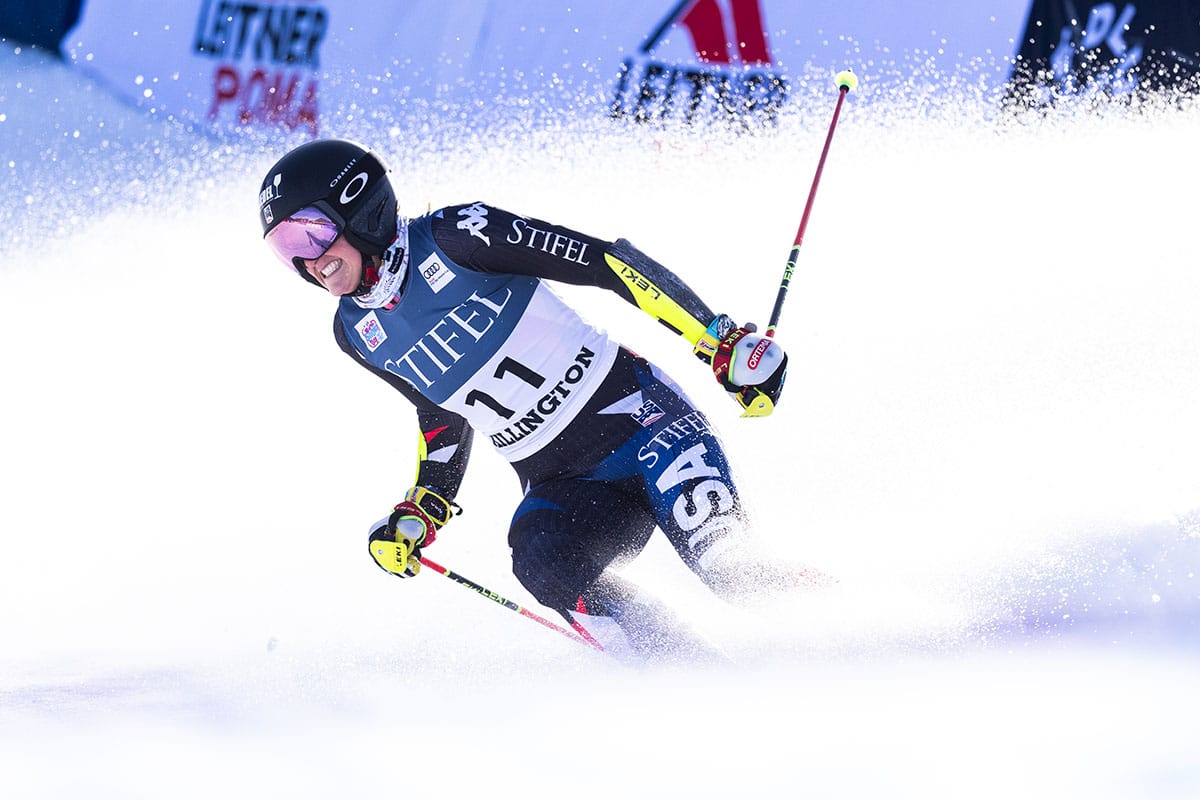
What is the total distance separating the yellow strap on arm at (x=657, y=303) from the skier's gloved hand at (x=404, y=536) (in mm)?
989

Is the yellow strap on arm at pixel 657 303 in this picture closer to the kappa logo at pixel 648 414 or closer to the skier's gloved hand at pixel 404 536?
the kappa logo at pixel 648 414

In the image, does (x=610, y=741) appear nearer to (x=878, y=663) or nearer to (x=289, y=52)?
(x=878, y=663)

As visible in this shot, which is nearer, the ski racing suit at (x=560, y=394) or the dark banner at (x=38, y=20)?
the ski racing suit at (x=560, y=394)

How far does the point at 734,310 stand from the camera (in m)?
6.78

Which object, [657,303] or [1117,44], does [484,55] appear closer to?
[1117,44]

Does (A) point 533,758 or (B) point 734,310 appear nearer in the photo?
(A) point 533,758

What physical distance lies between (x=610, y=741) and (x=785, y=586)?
651mm

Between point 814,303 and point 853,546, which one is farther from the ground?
point 814,303

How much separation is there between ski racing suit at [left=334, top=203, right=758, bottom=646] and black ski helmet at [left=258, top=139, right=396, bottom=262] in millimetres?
130

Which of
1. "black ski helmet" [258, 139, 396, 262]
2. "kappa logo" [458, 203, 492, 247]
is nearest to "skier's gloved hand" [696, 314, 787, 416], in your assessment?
"kappa logo" [458, 203, 492, 247]

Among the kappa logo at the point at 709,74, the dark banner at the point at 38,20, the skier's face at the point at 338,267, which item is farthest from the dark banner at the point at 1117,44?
the dark banner at the point at 38,20

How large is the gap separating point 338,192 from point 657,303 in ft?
2.97

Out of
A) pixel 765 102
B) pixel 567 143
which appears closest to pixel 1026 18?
pixel 765 102

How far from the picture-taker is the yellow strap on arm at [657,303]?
10.2 ft
